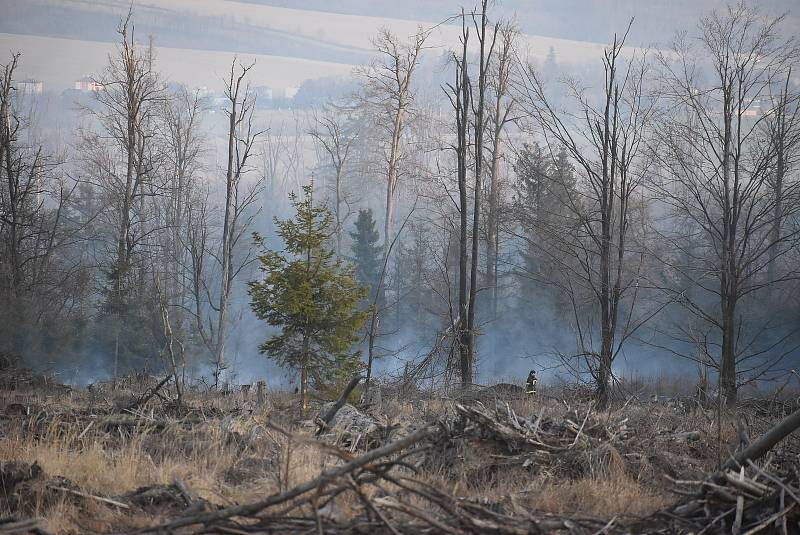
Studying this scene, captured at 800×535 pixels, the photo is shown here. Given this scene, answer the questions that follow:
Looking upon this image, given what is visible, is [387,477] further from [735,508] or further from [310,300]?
[310,300]

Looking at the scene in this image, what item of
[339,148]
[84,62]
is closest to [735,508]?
[339,148]

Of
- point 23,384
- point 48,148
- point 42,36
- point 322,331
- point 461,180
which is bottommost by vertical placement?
point 23,384

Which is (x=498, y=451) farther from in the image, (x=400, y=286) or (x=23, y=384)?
(x=400, y=286)

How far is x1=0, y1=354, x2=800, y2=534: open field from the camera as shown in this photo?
3316 mm

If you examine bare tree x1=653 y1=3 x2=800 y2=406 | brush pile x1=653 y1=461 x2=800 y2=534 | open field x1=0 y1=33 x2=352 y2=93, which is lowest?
brush pile x1=653 y1=461 x2=800 y2=534

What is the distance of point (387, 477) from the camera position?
11.0 feet

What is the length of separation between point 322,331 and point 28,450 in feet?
29.2

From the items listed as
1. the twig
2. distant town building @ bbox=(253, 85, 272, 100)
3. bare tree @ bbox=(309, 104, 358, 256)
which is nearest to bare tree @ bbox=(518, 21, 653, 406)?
the twig

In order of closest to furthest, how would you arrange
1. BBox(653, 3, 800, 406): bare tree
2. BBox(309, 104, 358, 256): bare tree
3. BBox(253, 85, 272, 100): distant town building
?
BBox(653, 3, 800, 406): bare tree < BBox(309, 104, 358, 256): bare tree < BBox(253, 85, 272, 100): distant town building

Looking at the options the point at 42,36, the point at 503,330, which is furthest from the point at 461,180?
the point at 42,36

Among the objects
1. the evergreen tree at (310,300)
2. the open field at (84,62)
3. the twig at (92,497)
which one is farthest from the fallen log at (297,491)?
the open field at (84,62)

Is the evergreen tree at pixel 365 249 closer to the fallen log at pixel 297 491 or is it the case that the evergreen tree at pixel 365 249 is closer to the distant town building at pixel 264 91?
the fallen log at pixel 297 491

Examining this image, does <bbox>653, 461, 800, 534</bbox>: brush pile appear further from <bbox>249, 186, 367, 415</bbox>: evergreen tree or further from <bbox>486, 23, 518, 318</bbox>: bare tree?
<bbox>486, 23, 518, 318</bbox>: bare tree

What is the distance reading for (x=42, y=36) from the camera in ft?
194
